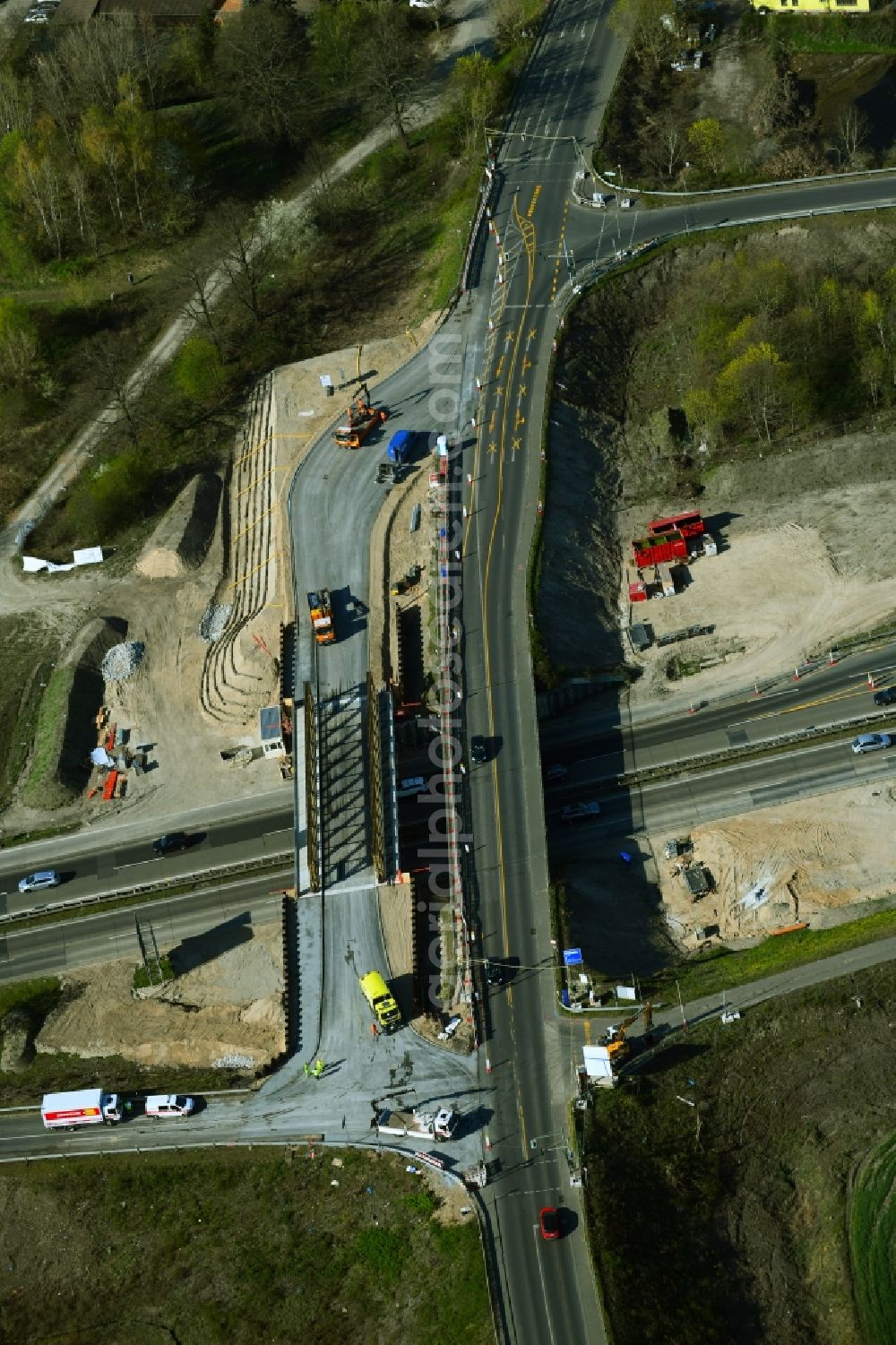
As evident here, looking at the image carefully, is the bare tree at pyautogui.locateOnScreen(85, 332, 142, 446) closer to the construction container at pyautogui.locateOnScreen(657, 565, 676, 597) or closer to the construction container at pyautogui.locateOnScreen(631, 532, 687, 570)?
the construction container at pyautogui.locateOnScreen(631, 532, 687, 570)

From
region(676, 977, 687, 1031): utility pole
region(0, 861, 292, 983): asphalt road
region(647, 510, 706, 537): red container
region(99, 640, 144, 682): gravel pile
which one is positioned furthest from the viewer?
region(99, 640, 144, 682): gravel pile

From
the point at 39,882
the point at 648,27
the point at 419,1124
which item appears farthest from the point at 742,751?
the point at 648,27

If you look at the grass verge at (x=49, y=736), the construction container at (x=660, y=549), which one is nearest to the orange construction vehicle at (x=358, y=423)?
the construction container at (x=660, y=549)

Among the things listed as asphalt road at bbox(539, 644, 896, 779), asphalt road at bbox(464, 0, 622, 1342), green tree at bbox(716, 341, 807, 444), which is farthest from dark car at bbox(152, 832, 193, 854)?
green tree at bbox(716, 341, 807, 444)

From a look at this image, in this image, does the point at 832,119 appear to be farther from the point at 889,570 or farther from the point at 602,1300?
the point at 602,1300

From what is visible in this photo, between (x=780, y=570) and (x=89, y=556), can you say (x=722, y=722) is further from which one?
(x=89, y=556)
